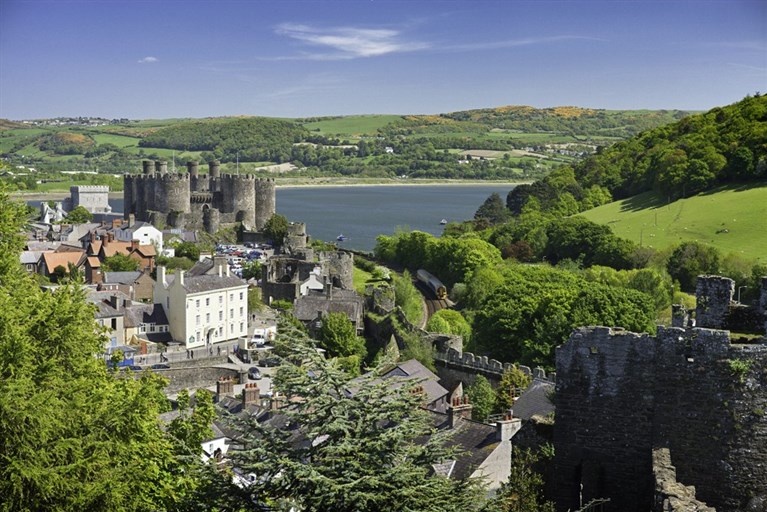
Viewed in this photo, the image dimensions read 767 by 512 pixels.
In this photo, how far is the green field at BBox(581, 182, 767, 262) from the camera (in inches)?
1988

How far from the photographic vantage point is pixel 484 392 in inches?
960

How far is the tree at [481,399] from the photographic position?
23344 mm

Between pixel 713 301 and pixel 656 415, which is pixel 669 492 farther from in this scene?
pixel 713 301

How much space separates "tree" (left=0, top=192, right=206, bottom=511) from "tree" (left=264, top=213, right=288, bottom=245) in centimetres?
4426

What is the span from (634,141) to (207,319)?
A: 6730 centimetres

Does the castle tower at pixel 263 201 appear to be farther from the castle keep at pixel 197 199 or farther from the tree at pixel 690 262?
the tree at pixel 690 262

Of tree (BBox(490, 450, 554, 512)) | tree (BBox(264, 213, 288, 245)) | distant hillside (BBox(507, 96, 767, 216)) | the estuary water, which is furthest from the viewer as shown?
the estuary water

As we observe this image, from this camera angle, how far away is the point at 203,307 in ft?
114

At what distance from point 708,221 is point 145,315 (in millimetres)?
35061

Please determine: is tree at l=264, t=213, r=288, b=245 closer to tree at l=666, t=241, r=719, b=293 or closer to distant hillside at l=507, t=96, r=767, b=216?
tree at l=666, t=241, r=719, b=293

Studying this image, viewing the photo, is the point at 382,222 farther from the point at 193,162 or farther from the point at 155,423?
the point at 155,423

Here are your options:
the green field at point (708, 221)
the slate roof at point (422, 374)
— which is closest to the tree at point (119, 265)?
the slate roof at point (422, 374)

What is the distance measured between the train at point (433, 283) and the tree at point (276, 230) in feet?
28.6

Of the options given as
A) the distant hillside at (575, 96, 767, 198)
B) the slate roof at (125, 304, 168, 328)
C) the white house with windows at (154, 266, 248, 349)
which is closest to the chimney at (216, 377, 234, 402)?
the white house with windows at (154, 266, 248, 349)
